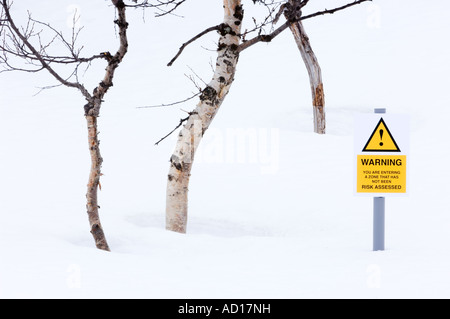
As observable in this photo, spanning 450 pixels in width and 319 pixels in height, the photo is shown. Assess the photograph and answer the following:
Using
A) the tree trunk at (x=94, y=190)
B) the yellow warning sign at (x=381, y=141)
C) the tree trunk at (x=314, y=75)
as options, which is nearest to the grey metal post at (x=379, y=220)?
the yellow warning sign at (x=381, y=141)

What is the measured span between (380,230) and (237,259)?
1148mm

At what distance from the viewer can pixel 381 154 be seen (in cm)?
455

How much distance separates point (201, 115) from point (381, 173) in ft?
6.25

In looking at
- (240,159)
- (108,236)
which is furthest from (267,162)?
(108,236)

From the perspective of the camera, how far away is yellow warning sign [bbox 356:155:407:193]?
179 inches

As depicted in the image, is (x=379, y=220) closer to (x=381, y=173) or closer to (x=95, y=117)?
(x=381, y=173)

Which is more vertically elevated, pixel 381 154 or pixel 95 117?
pixel 95 117

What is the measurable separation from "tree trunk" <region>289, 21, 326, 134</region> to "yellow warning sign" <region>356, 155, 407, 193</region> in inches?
233

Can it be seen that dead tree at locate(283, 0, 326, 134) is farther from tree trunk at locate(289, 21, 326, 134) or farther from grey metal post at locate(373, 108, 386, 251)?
grey metal post at locate(373, 108, 386, 251)

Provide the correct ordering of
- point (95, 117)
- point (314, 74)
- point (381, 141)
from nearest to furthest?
point (381, 141), point (95, 117), point (314, 74)

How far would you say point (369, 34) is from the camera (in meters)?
17.6

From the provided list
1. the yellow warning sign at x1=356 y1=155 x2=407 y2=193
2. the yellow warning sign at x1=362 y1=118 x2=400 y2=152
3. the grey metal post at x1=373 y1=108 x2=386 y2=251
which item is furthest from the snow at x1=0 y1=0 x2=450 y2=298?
the yellow warning sign at x1=362 y1=118 x2=400 y2=152

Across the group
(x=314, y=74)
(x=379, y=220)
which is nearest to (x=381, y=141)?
(x=379, y=220)

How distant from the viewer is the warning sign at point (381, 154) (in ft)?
14.8
